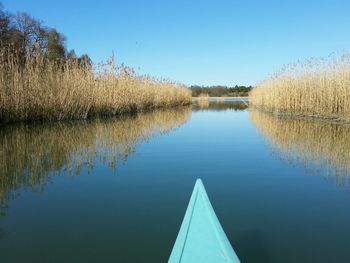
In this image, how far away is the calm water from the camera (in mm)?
2162

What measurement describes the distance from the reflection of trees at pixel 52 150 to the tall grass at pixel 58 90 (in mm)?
762

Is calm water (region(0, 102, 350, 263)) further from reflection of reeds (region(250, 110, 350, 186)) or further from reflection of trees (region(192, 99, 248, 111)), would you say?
reflection of trees (region(192, 99, 248, 111))

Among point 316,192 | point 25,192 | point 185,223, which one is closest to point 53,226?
point 25,192

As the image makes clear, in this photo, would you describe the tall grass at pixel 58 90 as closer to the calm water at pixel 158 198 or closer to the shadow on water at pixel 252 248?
the calm water at pixel 158 198

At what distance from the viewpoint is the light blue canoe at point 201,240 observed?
56.6 inches

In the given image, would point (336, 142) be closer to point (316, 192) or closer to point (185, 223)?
point (316, 192)

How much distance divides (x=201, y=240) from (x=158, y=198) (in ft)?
5.59

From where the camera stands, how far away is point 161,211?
111 inches

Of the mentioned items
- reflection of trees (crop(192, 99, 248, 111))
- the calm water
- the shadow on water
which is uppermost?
reflection of trees (crop(192, 99, 248, 111))

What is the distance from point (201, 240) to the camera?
4.91ft

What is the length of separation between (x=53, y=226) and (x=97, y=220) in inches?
12.7

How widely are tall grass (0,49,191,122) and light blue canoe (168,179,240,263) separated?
24.8 feet

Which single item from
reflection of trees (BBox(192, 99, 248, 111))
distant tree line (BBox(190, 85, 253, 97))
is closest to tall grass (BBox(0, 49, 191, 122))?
reflection of trees (BBox(192, 99, 248, 111))

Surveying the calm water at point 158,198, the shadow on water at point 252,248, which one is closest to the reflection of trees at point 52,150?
the calm water at point 158,198
